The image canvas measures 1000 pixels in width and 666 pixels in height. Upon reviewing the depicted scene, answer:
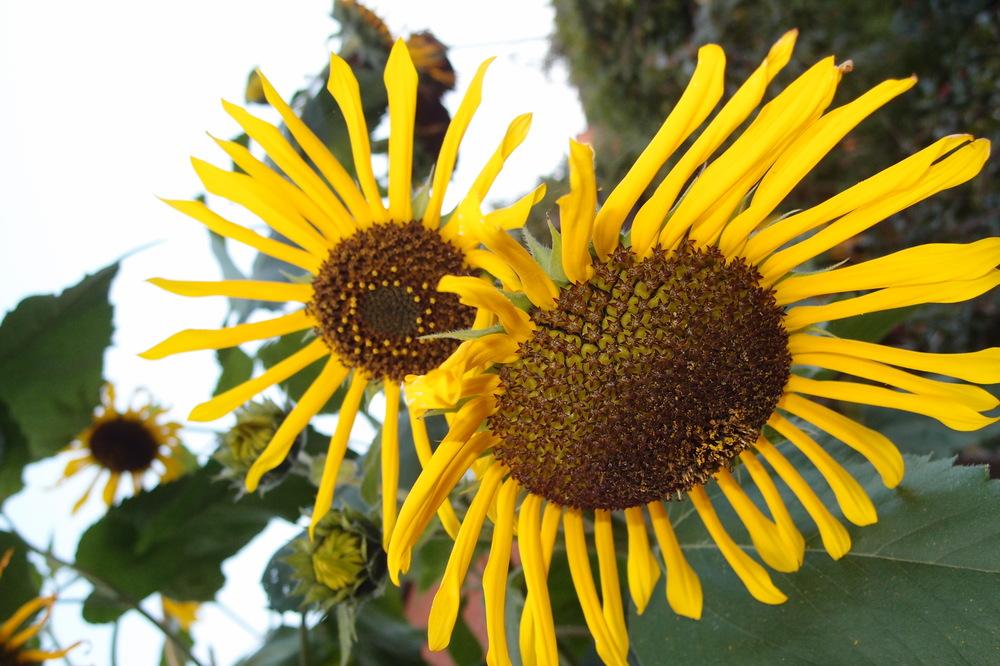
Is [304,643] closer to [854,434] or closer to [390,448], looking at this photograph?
[390,448]

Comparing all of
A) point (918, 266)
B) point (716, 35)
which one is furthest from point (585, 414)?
point (716, 35)

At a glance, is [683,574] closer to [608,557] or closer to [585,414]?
[608,557]

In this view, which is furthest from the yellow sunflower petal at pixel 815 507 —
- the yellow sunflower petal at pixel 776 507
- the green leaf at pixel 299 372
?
the green leaf at pixel 299 372

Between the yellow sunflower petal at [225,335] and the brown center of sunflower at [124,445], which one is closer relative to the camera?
the yellow sunflower petal at [225,335]

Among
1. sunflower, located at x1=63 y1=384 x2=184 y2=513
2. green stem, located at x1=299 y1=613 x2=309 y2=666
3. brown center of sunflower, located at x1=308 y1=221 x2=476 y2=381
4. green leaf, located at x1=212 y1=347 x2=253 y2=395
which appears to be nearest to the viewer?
brown center of sunflower, located at x1=308 y1=221 x2=476 y2=381

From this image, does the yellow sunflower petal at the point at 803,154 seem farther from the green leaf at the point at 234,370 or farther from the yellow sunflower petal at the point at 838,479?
the green leaf at the point at 234,370

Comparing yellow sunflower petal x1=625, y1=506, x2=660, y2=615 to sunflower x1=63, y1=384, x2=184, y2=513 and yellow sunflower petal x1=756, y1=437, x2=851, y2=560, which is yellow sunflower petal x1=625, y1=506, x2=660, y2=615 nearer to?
yellow sunflower petal x1=756, y1=437, x2=851, y2=560

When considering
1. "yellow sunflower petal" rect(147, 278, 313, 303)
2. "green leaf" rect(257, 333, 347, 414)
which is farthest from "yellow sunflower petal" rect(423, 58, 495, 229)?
"green leaf" rect(257, 333, 347, 414)
